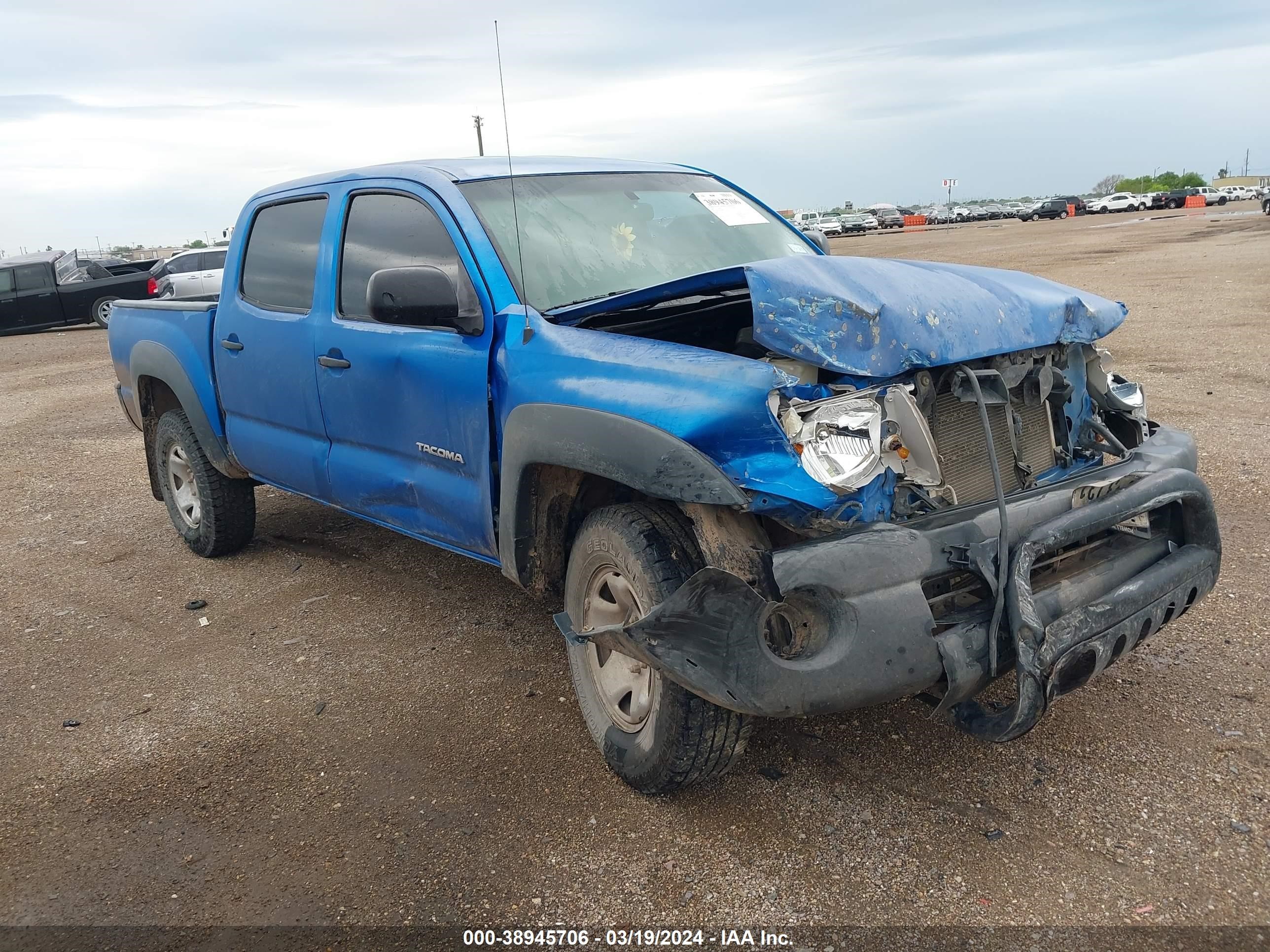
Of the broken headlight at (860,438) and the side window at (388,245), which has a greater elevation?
the side window at (388,245)

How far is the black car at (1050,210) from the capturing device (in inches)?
2222

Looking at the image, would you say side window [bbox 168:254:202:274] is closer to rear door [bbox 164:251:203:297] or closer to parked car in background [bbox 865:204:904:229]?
rear door [bbox 164:251:203:297]

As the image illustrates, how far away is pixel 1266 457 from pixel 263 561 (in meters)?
5.78

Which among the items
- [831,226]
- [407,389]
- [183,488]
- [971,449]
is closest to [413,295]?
[407,389]

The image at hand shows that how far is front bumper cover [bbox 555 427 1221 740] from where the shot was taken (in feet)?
8.01

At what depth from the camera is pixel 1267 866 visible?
8.35 feet

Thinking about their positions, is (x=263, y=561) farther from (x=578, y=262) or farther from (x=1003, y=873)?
(x=1003, y=873)

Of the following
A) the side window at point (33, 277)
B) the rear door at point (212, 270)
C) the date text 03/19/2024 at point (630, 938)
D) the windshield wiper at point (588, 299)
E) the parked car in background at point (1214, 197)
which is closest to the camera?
the date text 03/19/2024 at point (630, 938)

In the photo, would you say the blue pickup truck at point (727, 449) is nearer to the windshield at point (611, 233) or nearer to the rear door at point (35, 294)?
the windshield at point (611, 233)

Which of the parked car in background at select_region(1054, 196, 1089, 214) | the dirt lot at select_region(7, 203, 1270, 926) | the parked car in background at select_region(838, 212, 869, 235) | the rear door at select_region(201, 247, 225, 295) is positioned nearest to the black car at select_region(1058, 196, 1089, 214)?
the parked car in background at select_region(1054, 196, 1089, 214)

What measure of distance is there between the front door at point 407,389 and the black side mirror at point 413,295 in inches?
4.1

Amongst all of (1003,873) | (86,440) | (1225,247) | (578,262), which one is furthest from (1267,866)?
(1225,247)

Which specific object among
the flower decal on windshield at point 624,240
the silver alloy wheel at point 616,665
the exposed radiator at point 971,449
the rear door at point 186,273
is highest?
the flower decal on windshield at point 624,240

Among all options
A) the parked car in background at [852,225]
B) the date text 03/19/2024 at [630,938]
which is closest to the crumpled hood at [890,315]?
the date text 03/19/2024 at [630,938]
